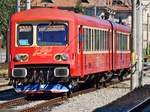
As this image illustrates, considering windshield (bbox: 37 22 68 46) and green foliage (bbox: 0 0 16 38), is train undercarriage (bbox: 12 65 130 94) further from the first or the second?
green foliage (bbox: 0 0 16 38)

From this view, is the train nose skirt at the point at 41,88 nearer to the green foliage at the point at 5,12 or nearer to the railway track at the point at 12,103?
the railway track at the point at 12,103

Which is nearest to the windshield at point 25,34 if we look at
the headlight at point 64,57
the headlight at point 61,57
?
the headlight at point 61,57

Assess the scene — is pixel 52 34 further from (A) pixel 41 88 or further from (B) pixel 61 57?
(A) pixel 41 88

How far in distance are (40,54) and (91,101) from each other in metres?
2.27

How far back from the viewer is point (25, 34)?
19.7m

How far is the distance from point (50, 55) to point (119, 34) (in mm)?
9742

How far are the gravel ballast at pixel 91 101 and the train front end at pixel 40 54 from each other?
2.73 ft

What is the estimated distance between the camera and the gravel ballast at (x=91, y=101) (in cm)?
1662

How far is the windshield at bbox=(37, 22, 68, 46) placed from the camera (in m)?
19.5

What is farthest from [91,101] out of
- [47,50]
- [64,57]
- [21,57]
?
[21,57]

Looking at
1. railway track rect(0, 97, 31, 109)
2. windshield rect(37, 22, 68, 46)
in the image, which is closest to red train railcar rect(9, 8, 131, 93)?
windshield rect(37, 22, 68, 46)

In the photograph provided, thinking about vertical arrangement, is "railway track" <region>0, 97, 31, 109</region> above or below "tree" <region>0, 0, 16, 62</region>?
below

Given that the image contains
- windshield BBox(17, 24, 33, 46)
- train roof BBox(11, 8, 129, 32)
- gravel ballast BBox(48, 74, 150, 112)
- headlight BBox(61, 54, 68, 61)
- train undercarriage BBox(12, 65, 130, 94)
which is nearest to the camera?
gravel ballast BBox(48, 74, 150, 112)

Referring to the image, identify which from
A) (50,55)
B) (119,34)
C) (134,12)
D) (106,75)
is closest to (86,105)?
(50,55)
